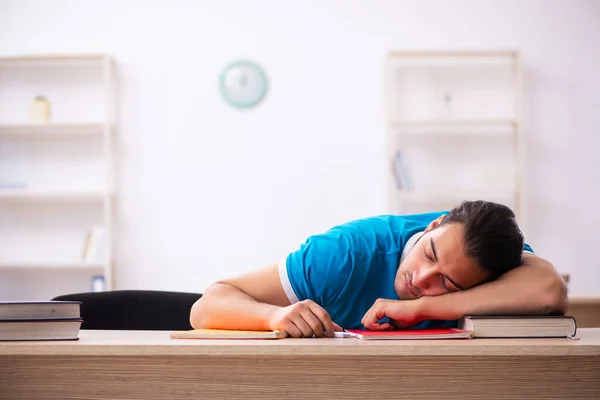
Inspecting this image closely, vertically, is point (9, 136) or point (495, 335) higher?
point (9, 136)

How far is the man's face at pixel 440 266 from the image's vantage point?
1500 mm

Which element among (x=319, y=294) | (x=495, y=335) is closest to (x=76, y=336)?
(x=319, y=294)

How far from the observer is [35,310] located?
128 centimetres

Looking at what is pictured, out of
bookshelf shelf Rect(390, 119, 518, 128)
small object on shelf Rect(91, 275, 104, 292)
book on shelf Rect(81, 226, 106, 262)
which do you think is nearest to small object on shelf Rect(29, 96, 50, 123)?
book on shelf Rect(81, 226, 106, 262)

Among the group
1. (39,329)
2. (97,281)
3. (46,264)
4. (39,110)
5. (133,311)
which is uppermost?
(39,110)

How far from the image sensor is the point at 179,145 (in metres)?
4.67

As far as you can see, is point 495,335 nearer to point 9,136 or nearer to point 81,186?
point 81,186

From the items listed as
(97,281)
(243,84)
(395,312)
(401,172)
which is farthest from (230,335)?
(243,84)

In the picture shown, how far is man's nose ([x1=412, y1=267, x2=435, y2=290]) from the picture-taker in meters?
1.52

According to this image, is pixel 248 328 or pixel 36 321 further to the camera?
pixel 248 328

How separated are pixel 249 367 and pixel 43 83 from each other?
397 centimetres

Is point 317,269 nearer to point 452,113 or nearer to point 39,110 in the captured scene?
point 452,113

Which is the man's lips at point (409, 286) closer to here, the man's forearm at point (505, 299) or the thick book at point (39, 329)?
the man's forearm at point (505, 299)

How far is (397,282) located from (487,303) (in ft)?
0.78
